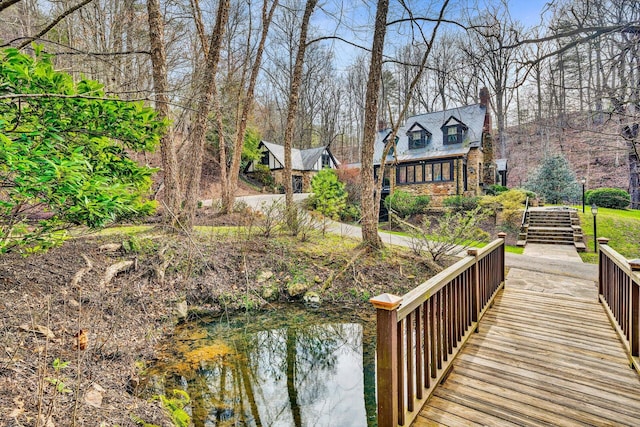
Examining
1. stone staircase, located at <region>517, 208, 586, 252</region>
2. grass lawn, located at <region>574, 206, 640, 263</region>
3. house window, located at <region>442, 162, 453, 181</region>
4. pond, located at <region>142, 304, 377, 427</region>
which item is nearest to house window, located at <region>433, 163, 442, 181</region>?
house window, located at <region>442, 162, 453, 181</region>

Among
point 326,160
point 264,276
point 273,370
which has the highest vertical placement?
point 326,160

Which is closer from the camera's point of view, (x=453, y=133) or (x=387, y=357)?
(x=387, y=357)

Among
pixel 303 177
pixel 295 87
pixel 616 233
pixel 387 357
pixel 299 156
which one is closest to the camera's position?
pixel 387 357

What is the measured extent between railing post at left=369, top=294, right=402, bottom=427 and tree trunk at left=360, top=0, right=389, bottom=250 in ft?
18.8

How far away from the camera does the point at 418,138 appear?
20.4 m

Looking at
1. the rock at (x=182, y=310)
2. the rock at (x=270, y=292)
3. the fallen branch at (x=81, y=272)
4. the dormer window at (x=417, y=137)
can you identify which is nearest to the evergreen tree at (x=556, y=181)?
the dormer window at (x=417, y=137)

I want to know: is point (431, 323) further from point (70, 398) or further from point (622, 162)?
point (622, 162)

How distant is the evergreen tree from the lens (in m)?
19.3

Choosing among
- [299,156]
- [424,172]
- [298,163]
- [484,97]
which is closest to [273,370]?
[424,172]

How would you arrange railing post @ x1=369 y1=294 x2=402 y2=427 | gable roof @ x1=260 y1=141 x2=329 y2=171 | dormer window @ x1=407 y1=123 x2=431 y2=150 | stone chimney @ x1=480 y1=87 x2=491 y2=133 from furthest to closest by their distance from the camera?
1. gable roof @ x1=260 y1=141 x2=329 y2=171
2. dormer window @ x1=407 y1=123 x2=431 y2=150
3. stone chimney @ x1=480 y1=87 x2=491 y2=133
4. railing post @ x1=369 y1=294 x2=402 y2=427

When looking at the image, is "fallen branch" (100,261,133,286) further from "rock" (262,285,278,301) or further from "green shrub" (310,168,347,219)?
"green shrub" (310,168,347,219)

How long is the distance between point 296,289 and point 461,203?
1286cm

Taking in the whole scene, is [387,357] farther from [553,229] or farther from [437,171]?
[437,171]

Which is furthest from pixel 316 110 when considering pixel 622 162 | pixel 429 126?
pixel 622 162
